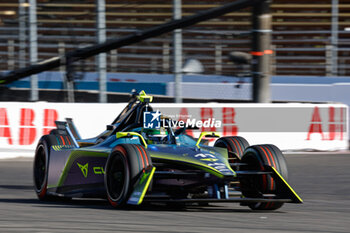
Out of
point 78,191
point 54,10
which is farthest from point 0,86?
point 78,191

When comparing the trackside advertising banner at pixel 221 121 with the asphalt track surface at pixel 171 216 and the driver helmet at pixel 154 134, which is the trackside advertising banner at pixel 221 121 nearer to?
the asphalt track surface at pixel 171 216

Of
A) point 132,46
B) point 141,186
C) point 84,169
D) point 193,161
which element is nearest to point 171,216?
point 141,186

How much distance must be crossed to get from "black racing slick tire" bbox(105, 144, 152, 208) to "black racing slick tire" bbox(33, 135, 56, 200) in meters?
1.58

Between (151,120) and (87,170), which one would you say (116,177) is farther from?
(151,120)

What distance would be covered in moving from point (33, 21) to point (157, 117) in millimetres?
9520

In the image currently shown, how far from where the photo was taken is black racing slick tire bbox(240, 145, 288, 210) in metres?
7.51

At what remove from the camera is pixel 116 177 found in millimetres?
7395

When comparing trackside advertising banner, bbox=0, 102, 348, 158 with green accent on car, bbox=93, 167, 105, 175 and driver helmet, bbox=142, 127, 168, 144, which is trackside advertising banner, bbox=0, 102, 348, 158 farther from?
green accent on car, bbox=93, 167, 105, 175

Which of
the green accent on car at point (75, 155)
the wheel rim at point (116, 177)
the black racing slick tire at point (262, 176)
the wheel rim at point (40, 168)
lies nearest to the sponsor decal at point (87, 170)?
the green accent on car at point (75, 155)

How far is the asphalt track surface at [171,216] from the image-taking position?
6.09 meters

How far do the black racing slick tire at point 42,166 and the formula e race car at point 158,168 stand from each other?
1 cm

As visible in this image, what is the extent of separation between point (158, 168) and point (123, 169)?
1.14 ft

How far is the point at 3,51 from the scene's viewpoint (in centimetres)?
1822

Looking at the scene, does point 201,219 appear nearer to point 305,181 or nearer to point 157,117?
Result: point 157,117
